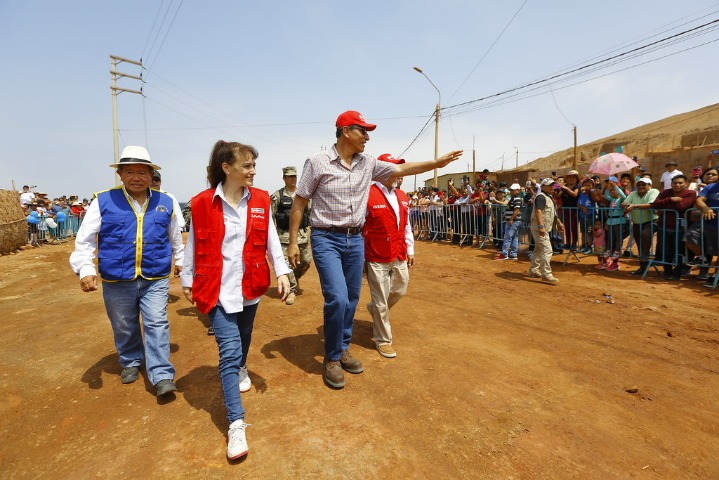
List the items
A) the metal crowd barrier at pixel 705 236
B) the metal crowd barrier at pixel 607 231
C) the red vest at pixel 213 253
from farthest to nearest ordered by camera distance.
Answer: the metal crowd barrier at pixel 607 231 < the metal crowd barrier at pixel 705 236 < the red vest at pixel 213 253

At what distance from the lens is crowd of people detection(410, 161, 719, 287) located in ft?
21.9

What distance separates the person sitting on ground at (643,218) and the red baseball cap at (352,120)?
21.0 feet

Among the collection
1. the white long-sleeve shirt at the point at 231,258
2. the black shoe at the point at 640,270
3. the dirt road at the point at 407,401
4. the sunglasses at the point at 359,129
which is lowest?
the dirt road at the point at 407,401

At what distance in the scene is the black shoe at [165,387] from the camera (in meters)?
3.10

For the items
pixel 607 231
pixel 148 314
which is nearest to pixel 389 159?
pixel 148 314

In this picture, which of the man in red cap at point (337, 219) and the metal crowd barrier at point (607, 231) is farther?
the metal crowd barrier at point (607, 231)

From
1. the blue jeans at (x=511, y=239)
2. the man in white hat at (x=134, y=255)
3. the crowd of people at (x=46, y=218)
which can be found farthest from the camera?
the crowd of people at (x=46, y=218)

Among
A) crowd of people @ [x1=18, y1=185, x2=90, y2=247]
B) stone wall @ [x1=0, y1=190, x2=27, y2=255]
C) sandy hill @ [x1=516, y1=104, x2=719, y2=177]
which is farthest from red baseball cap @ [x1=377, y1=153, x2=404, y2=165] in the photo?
crowd of people @ [x1=18, y1=185, x2=90, y2=247]

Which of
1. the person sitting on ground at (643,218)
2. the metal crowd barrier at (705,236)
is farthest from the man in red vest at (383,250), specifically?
the person sitting on ground at (643,218)

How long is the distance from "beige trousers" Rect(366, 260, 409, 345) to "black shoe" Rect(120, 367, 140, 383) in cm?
217

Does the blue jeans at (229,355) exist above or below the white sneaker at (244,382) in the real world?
above

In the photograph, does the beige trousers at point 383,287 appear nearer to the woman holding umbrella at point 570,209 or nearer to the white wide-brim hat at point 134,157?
the white wide-brim hat at point 134,157

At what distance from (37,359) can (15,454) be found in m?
1.92

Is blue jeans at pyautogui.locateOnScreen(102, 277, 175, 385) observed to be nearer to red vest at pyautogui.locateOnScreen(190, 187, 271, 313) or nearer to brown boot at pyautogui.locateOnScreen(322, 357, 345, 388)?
red vest at pyautogui.locateOnScreen(190, 187, 271, 313)
